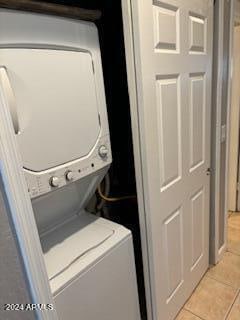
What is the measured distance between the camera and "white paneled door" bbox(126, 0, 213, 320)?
43.8 inches

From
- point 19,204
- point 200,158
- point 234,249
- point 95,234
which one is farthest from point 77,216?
point 234,249

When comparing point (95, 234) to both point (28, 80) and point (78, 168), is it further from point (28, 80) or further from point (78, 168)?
point (28, 80)

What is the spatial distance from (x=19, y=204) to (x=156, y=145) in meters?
0.77

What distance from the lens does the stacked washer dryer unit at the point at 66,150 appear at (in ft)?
2.67

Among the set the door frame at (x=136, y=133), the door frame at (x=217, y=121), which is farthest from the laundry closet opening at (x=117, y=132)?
the door frame at (x=217, y=121)

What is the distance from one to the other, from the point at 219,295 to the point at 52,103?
5.83 feet

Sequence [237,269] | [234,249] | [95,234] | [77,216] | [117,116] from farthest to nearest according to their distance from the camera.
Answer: [234,249] < [237,269] < [117,116] < [77,216] < [95,234]

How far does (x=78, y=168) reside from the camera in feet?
Answer: 3.39

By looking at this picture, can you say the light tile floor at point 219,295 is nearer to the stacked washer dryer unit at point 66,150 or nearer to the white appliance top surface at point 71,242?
the stacked washer dryer unit at point 66,150

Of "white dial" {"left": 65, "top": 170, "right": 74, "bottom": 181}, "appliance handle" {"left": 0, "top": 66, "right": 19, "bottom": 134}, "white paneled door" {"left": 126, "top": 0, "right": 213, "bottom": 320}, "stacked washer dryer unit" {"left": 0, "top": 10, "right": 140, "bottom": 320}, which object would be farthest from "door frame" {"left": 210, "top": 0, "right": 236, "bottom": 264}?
"appliance handle" {"left": 0, "top": 66, "right": 19, "bottom": 134}

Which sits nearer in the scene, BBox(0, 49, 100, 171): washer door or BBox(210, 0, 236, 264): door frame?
BBox(0, 49, 100, 171): washer door

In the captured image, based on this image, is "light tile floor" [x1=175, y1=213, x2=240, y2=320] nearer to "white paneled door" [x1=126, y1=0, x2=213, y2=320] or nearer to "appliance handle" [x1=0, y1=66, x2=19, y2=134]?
"white paneled door" [x1=126, y1=0, x2=213, y2=320]

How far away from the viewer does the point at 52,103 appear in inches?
35.6

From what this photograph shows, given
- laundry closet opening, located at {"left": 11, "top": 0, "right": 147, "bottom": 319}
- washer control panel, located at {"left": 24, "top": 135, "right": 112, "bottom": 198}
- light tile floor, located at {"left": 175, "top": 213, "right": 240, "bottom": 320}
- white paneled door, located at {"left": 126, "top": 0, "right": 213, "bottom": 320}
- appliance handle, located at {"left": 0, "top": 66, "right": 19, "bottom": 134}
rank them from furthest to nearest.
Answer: light tile floor, located at {"left": 175, "top": 213, "right": 240, "bottom": 320}
laundry closet opening, located at {"left": 11, "top": 0, "right": 147, "bottom": 319}
white paneled door, located at {"left": 126, "top": 0, "right": 213, "bottom": 320}
washer control panel, located at {"left": 24, "top": 135, "right": 112, "bottom": 198}
appliance handle, located at {"left": 0, "top": 66, "right": 19, "bottom": 134}
